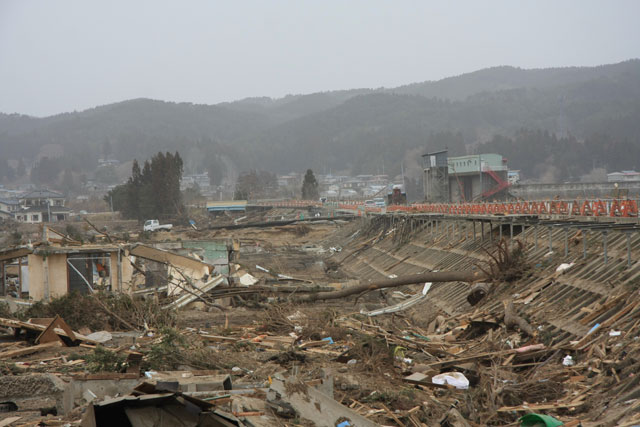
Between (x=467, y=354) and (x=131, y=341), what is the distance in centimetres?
743

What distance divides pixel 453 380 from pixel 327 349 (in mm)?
3311

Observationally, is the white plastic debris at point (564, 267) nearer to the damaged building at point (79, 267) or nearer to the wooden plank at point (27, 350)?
the damaged building at point (79, 267)

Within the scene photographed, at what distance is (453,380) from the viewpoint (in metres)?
12.9

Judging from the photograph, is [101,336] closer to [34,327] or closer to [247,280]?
[34,327]

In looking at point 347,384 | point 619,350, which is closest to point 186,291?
point 347,384

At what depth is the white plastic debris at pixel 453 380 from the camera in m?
12.8

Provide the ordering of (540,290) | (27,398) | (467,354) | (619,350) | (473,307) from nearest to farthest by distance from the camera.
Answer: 1. (27,398)
2. (619,350)
3. (467,354)
4. (540,290)
5. (473,307)

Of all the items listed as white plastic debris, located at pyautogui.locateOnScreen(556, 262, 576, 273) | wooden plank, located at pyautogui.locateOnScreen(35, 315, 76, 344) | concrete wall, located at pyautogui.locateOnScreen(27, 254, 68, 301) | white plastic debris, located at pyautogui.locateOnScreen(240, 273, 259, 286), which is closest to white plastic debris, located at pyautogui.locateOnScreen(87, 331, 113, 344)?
wooden plank, located at pyautogui.locateOnScreen(35, 315, 76, 344)

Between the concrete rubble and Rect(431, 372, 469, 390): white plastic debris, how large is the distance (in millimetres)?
58

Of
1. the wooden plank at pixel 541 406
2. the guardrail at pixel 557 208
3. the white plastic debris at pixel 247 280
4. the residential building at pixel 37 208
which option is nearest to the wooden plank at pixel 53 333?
the wooden plank at pixel 541 406

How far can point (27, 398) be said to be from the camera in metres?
11.1

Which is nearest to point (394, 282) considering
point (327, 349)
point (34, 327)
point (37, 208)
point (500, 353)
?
point (327, 349)

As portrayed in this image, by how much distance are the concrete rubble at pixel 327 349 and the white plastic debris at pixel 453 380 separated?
6 centimetres

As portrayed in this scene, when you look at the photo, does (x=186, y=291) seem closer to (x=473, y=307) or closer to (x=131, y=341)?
(x=131, y=341)
